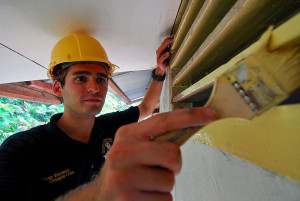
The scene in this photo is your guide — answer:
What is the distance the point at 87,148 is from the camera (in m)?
1.41

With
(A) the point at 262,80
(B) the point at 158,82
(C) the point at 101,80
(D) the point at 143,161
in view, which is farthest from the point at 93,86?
(A) the point at 262,80

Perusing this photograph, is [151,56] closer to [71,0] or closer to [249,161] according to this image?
[71,0]

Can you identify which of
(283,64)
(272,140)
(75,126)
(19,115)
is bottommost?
(272,140)

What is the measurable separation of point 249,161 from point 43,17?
4.92ft

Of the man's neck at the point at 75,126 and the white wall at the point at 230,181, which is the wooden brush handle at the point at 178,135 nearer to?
the white wall at the point at 230,181

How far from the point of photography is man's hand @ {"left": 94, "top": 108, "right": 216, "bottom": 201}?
14.6 inches

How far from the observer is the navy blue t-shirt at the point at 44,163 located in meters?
0.97

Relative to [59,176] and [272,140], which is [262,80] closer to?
[272,140]

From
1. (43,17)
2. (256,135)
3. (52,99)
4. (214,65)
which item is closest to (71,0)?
(43,17)

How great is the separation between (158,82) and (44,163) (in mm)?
1385

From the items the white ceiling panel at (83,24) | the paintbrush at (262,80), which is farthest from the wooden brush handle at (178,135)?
the white ceiling panel at (83,24)

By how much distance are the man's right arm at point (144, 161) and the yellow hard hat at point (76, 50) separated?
1223mm

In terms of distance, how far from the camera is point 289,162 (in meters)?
0.32

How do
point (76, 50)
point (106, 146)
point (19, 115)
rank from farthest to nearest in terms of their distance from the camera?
point (19, 115), point (106, 146), point (76, 50)
